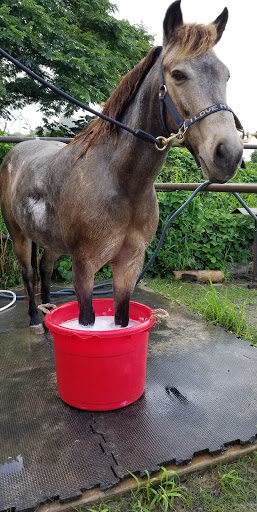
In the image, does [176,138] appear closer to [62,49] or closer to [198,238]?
[198,238]

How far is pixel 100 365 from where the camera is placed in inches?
66.0

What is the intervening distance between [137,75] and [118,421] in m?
1.58

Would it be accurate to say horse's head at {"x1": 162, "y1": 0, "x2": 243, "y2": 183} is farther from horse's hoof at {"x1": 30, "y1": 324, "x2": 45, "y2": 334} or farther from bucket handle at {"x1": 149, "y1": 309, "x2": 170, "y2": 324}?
horse's hoof at {"x1": 30, "y1": 324, "x2": 45, "y2": 334}

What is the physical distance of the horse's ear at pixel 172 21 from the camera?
1.22m

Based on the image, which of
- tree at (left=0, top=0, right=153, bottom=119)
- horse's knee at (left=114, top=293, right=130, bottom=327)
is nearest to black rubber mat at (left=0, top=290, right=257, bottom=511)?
horse's knee at (left=114, top=293, right=130, bottom=327)

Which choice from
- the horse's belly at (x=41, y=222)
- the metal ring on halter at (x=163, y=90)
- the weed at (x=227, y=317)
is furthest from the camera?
the weed at (x=227, y=317)

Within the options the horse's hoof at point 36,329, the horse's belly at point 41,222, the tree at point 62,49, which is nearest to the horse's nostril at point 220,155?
the horse's belly at point 41,222

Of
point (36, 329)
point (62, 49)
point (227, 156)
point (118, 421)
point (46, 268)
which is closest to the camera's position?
point (227, 156)

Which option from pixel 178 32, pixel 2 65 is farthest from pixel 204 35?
pixel 2 65

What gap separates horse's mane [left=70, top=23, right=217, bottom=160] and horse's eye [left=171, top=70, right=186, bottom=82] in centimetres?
5

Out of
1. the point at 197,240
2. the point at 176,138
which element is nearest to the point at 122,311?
the point at 176,138

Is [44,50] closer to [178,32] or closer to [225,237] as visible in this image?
[225,237]

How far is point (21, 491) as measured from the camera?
125 centimetres

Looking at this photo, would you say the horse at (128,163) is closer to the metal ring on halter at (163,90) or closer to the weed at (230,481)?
the metal ring on halter at (163,90)
